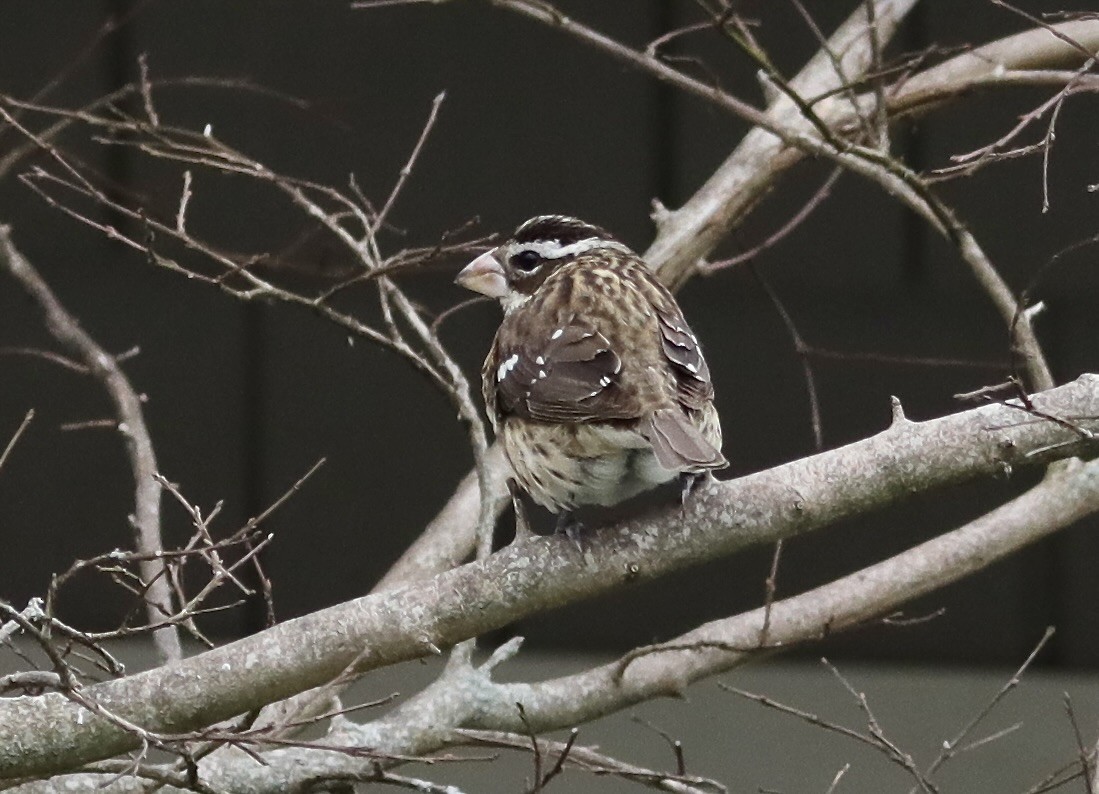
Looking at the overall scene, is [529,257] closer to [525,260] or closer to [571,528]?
[525,260]

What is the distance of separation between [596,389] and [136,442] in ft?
4.16

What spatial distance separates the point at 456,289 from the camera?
17.6 ft

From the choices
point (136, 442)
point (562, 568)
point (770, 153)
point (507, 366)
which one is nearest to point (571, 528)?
point (562, 568)

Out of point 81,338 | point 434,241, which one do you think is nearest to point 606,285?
point 81,338

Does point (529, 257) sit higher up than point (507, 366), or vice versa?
point (529, 257)

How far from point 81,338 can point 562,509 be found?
1.60 m

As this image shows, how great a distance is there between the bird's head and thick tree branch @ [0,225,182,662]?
79 cm

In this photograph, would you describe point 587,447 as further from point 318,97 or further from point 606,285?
point 318,97

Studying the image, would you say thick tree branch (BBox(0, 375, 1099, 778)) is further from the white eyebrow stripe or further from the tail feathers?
the white eyebrow stripe

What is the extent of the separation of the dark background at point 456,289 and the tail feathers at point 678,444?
2743 millimetres

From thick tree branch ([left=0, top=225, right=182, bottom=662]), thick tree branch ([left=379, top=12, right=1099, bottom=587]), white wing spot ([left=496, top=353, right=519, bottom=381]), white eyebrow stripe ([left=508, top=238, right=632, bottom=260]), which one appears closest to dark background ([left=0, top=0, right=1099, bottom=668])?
thick tree branch ([left=379, top=12, right=1099, bottom=587])

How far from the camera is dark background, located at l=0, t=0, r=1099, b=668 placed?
5.48 meters

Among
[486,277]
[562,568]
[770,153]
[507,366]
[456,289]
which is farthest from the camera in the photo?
[456,289]

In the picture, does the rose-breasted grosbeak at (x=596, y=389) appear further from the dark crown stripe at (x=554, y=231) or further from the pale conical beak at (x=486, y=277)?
the dark crown stripe at (x=554, y=231)
